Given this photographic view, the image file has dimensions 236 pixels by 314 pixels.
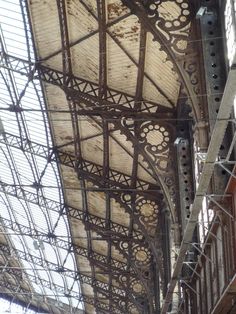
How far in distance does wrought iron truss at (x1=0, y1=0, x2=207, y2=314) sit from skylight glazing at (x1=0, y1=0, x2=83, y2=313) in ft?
0.22

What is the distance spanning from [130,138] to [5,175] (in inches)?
599

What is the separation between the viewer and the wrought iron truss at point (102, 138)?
20.5 m

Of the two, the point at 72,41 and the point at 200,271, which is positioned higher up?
the point at 72,41

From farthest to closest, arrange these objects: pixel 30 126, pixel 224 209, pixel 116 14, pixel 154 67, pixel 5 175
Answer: pixel 5 175, pixel 30 126, pixel 154 67, pixel 116 14, pixel 224 209

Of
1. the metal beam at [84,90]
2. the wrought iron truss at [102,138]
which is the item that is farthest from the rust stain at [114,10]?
the metal beam at [84,90]

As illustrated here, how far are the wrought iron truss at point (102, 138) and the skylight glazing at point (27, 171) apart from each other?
7 centimetres

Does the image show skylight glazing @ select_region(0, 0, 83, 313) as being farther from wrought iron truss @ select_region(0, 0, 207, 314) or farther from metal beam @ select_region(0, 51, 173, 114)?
metal beam @ select_region(0, 51, 173, 114)

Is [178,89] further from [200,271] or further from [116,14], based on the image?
[200,271]

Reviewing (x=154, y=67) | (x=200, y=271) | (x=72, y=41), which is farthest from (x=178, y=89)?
(x=200, y=271)

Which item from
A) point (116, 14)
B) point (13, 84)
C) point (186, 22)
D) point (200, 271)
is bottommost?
point (200, 271)

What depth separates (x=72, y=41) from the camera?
2262 cm

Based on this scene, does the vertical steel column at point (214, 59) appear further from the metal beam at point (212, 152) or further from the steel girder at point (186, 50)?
the metal beam at point (212, 152)

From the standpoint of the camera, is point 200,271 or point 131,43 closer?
point 131,43

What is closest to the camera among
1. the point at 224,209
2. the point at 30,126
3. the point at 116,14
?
the point at 224,209
